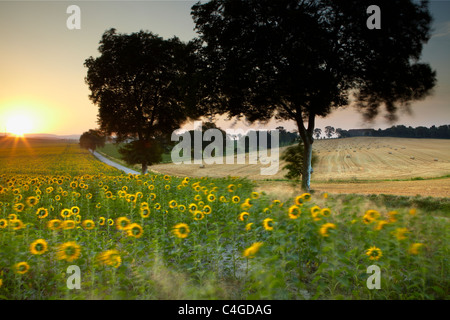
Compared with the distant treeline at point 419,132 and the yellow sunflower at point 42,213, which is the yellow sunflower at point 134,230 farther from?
the distant treeline at point 419,132

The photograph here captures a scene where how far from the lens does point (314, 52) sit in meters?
11.9

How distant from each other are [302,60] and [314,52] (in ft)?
2.37

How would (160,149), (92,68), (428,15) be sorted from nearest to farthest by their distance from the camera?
(428,15), (92,68), (160,149)

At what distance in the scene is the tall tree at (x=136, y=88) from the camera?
77.8ft

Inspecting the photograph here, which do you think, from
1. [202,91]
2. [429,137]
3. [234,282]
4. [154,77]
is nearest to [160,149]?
[154,77]

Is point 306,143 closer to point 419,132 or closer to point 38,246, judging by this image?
point 38,246

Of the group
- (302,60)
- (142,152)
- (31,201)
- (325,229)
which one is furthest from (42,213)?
(142,152)

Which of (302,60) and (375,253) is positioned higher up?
(302,60)

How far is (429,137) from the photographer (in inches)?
3263

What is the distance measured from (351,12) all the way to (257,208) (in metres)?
10.8

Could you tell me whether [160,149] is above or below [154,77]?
below

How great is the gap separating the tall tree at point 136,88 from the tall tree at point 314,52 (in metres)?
11.3
